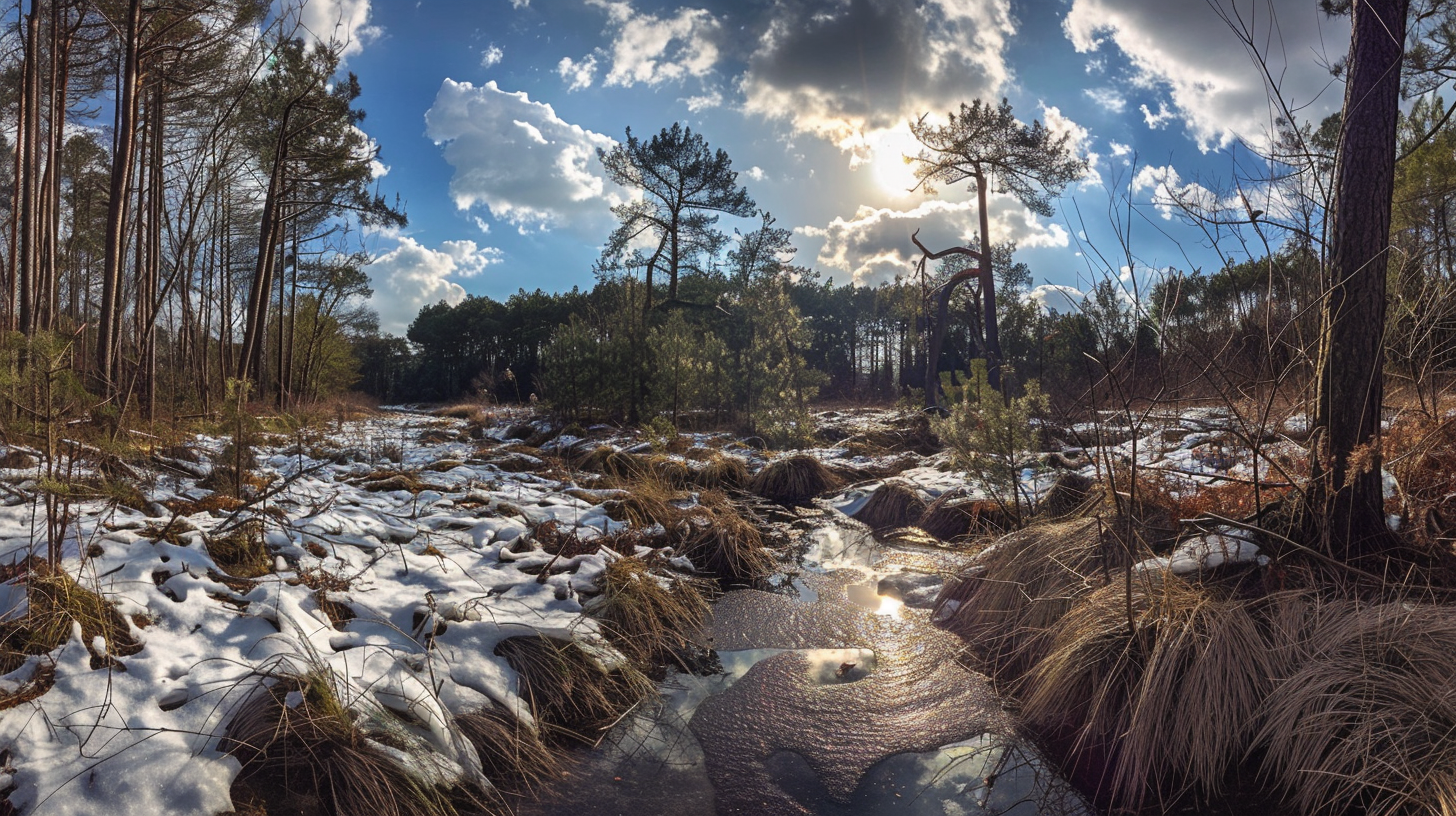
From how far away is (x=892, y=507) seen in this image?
7.04 m

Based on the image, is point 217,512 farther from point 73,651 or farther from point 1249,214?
point 1249,214

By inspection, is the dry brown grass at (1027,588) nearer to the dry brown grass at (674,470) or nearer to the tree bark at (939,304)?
the dry brown grass at (674,470)

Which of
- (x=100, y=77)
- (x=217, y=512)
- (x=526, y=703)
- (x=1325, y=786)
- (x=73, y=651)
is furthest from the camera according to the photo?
(x=100, y=77)

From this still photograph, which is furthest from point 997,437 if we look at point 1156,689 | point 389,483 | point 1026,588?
point 389,483

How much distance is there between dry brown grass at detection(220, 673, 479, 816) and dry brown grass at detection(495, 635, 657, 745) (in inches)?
24.6

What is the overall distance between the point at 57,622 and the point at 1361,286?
5.27m

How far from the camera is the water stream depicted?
2.40 m

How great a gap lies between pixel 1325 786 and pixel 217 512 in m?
4.98

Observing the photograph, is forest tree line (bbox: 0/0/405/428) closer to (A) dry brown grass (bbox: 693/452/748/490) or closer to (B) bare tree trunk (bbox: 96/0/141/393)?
(B) bare tree trunk (bbox: 96/0/141/393)

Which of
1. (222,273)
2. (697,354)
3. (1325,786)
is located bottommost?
(1325,786)

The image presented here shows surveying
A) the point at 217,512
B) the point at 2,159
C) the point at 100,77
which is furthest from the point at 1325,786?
the point at 2,159

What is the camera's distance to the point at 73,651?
2199mm

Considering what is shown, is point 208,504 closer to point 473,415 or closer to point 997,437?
point 997,437

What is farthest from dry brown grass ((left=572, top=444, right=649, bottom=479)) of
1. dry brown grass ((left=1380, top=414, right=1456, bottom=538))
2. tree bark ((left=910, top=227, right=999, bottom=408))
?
tree bark ((left=910, top=227, right=999, bottom=408))
